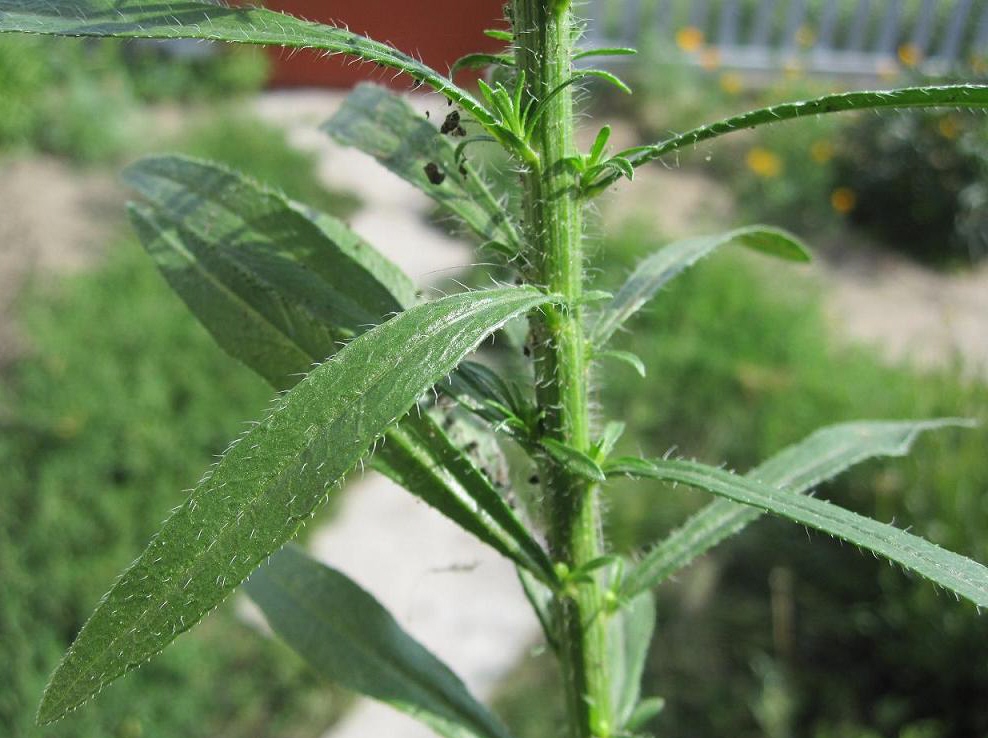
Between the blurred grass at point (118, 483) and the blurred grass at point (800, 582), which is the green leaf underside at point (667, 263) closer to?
the blurred grass at point (118, 483)

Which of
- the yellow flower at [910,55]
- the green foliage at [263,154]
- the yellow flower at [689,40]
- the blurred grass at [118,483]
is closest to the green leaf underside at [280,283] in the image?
the blurred grass at [118,483]

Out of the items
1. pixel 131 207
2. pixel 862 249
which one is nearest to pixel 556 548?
pixel 131 207

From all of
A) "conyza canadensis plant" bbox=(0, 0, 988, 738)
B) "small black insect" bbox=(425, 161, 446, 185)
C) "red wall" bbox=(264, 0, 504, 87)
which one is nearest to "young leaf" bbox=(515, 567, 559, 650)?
"conyza canadensis plant" bbox=(0, 0, 988, 738)

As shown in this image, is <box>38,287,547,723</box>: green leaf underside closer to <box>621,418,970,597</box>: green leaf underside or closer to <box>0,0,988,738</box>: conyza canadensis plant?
<box>0,0,988,738</box>: conyza canadensis plant

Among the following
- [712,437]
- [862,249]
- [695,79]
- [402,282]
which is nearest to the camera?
[402,282]

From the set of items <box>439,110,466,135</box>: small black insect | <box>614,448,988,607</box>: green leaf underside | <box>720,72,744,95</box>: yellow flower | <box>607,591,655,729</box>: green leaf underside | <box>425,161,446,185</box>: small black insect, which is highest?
<box>439,110,466,135</box>: small black insect

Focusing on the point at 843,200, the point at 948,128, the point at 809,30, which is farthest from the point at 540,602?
the point at 809,30

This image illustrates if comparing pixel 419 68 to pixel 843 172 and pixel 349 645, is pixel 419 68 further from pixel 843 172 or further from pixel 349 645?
pixel 843 172
